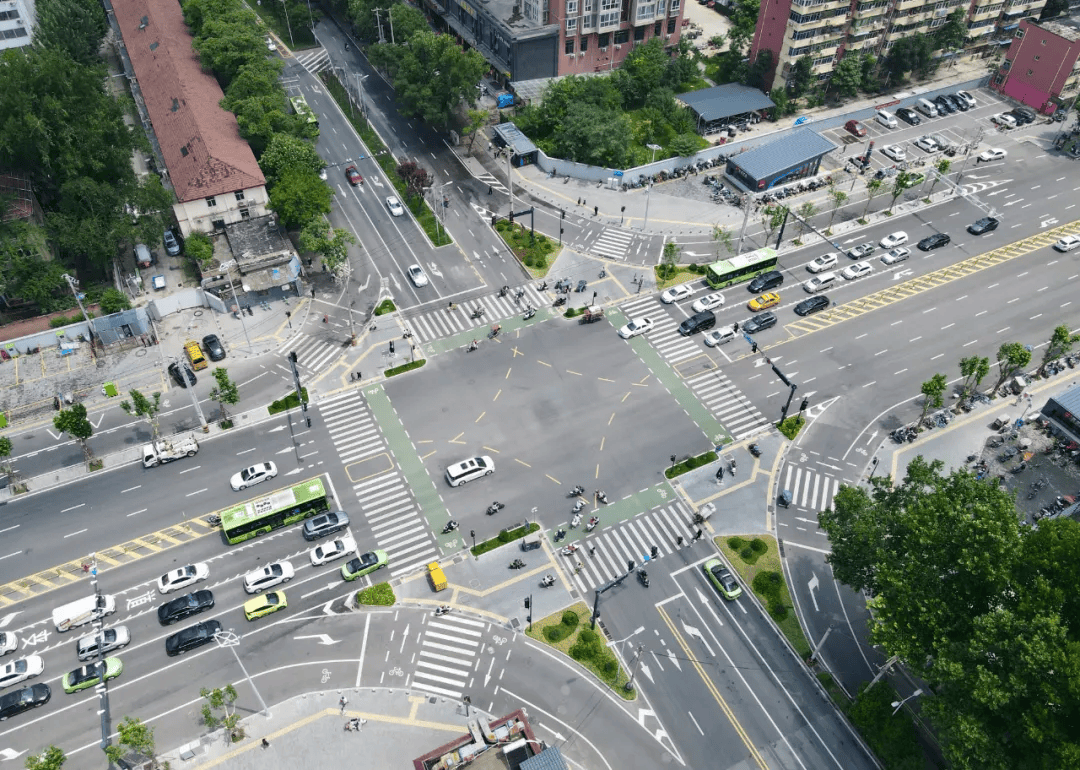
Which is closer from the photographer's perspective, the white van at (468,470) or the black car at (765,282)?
the white van at (468,470)

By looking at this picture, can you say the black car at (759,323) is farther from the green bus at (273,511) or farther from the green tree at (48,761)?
the green tree at (48,761)

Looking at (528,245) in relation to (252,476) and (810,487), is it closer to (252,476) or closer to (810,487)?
(252,476)

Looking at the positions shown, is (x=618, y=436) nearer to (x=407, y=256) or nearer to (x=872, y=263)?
(x=407, y=256)

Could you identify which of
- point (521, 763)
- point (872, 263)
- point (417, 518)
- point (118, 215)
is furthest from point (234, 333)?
point (872, 263)

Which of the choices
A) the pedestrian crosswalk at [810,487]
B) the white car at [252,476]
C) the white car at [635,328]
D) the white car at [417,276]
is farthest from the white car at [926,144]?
the white car at [252,476]

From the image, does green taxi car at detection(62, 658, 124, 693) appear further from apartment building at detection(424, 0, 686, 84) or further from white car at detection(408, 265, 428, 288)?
apartment building at detection(424, 0, 686, 84)

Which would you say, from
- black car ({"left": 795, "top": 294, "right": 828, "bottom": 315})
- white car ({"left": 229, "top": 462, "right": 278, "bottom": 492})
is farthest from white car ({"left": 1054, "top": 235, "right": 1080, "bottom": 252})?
white car ({"left": 229, "top": 462, "right": 278, "bottom": 492})
